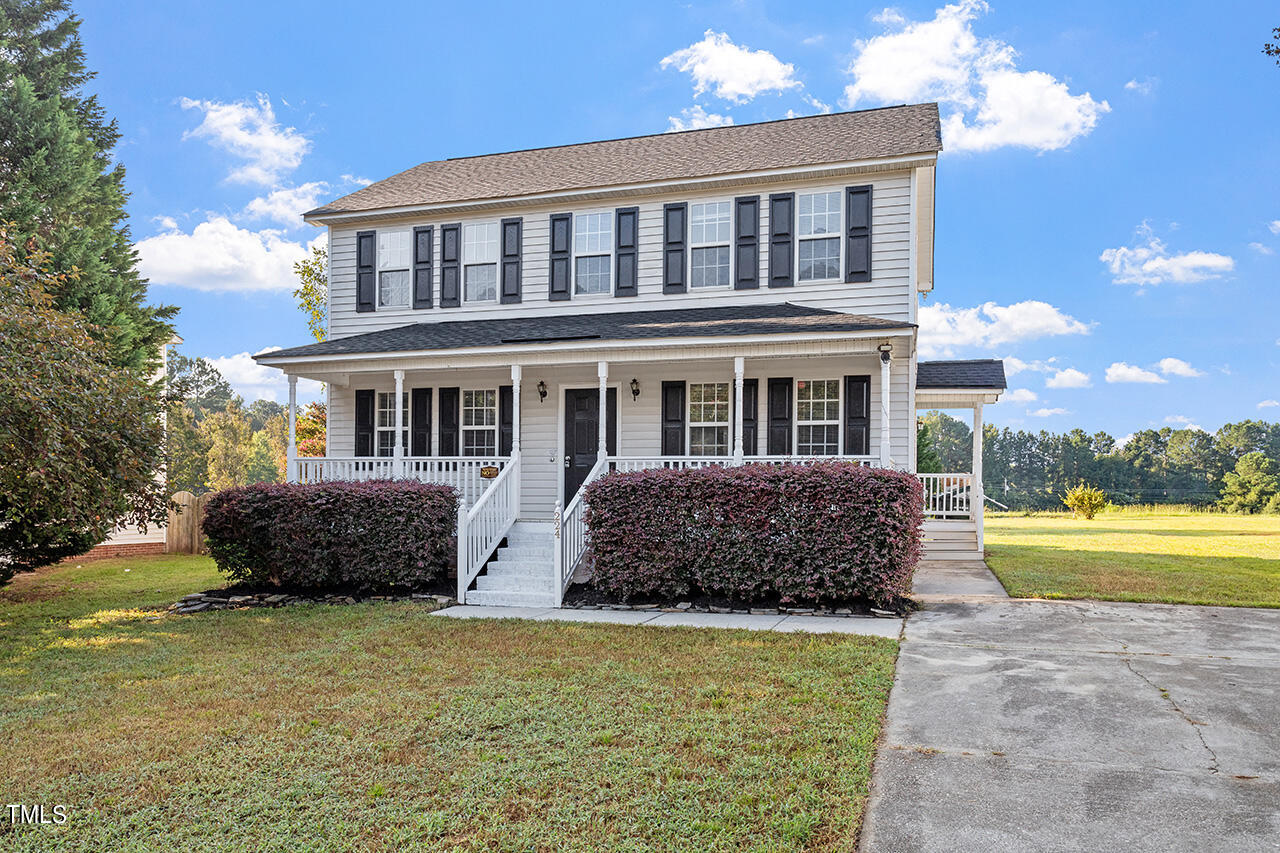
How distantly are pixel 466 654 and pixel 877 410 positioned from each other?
7295 millimetres

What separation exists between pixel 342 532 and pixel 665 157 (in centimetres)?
A: 865

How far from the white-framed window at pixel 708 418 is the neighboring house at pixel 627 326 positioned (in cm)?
3

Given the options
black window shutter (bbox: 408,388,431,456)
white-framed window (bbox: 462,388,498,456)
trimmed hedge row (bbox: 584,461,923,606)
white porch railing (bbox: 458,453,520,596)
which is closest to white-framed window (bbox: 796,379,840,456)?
trimmed hedge row (bbox: 584,461,923,606)

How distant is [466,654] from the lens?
7160 mm

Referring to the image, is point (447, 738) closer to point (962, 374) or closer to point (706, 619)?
point (706, 619)

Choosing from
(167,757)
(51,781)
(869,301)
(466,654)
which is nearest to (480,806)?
(167,757)

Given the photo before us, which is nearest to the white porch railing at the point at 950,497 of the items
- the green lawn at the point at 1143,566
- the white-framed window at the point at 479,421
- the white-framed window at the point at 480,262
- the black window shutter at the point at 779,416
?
the green lawn at the point at 1143,566

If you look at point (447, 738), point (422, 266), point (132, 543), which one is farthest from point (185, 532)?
point (447, 738)

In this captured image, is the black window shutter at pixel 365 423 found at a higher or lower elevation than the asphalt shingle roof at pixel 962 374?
lower

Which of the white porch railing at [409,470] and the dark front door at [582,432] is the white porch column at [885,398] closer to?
the dark front door at [582,432]

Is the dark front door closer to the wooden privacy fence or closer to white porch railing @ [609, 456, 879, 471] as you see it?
white porch railing @ [609, 456, 879, 471]

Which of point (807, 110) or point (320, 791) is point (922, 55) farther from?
point (320, 791)

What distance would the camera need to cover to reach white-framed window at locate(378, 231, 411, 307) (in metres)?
Answer: 14.8

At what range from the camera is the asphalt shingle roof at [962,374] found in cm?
1443
